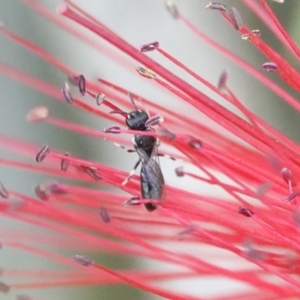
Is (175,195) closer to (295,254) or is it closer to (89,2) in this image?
(295,254)

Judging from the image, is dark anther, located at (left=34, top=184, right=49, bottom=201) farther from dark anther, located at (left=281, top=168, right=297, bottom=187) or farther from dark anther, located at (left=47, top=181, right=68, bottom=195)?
dark anther, located at (left=281, top=168, right=297, bottom=187)

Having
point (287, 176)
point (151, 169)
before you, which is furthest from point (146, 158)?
point (287, 176)

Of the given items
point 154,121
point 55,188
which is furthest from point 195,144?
point 55,188

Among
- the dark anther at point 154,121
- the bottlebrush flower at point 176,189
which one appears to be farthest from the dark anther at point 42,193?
the dark anther at point 154,121

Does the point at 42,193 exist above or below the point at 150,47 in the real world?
below

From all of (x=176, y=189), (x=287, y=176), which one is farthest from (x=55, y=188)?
(x=287, y=176)

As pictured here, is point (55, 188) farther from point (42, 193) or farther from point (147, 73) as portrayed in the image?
point (147, 73)

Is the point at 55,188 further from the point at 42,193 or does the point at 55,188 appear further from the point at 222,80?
the point at 222,80

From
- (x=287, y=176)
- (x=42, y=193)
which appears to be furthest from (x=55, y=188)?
(x=287, y=176)

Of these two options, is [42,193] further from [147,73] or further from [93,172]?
[147,73]

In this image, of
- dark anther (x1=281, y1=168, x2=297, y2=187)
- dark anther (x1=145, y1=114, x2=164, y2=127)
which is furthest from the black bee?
dark anther (x1=281, y1=168, x2=297, y2=187)
